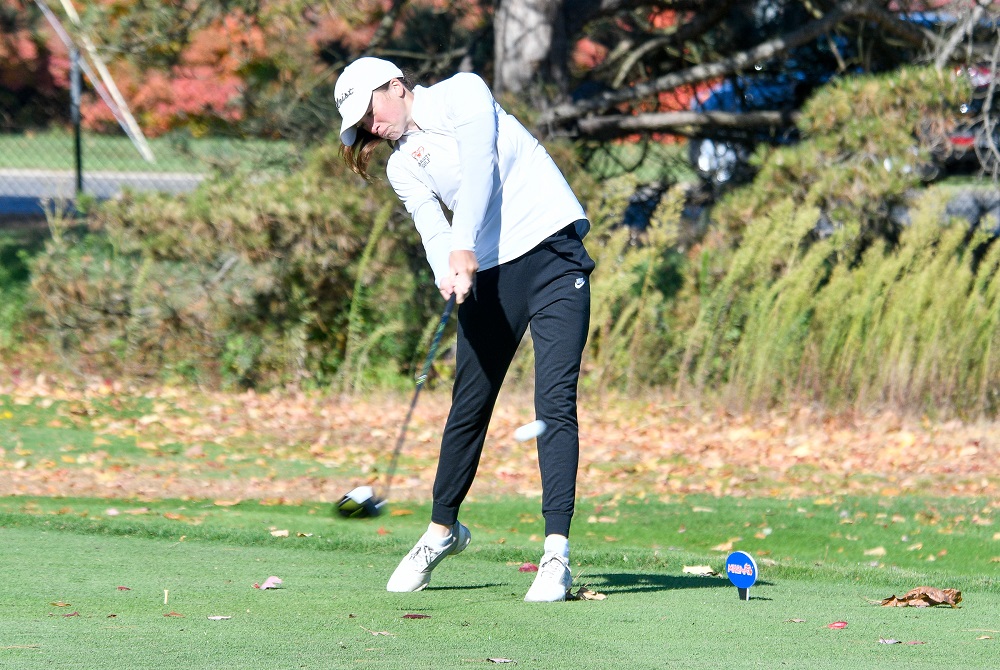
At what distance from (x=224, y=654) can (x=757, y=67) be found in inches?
373

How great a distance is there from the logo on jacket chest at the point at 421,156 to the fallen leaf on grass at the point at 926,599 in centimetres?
210

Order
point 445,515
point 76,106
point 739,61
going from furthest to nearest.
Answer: point 76,106 < point 739,61 < point 445,515

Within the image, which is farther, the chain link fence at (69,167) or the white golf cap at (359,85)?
the chain link fence at (69,167)

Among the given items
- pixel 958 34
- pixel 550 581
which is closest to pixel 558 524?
pixel 550 581

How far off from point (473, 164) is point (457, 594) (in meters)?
1.43

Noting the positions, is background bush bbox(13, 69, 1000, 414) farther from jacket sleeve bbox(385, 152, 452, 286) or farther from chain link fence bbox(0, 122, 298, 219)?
jacket sleeve bbox(385, 152, 452, 286)

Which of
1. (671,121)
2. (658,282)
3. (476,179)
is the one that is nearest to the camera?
(476,179)

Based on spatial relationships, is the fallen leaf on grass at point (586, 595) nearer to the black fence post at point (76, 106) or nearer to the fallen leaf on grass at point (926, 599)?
the fallen leaf on grass at point (926, 599)

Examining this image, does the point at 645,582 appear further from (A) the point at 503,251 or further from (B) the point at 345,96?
(B) the point at 345,96

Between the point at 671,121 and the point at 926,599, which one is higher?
the point at 671,121

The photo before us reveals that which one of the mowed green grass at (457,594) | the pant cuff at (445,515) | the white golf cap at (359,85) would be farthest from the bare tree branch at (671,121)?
the pant cuff at (445,515)

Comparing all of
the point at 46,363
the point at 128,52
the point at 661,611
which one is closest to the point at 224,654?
the point at 661,611

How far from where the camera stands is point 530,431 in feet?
12.8

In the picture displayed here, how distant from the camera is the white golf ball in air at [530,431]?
3846mm
